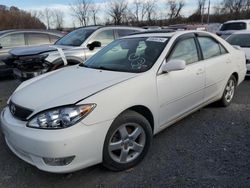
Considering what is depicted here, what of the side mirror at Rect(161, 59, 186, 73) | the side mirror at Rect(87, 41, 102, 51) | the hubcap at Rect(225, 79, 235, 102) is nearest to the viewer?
the side mirror at Rect(161, 59, 186, 73)

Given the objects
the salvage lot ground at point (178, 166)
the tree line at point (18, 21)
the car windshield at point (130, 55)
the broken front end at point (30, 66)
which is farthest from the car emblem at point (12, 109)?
the tree line at point (18, 21)

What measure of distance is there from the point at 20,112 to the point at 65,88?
55cm

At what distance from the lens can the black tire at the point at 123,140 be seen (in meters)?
3.03

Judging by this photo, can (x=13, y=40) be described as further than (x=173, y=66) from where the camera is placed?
Yes

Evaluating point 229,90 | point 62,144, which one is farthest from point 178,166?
point 229,90

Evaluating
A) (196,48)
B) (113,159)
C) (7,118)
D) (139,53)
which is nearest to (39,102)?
(7,118)

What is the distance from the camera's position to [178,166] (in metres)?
3.33

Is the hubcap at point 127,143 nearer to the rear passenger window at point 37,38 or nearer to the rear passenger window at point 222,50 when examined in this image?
the rear passenger window at point 222,50

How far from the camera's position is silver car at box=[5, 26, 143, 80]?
596 centimetres

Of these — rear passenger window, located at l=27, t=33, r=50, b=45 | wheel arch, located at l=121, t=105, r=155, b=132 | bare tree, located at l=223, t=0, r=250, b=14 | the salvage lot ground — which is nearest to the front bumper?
the salvage lot ground

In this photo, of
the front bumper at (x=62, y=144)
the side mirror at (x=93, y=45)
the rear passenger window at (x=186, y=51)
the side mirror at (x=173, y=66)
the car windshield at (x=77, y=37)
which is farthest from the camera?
the car windshield at (x=77, y=37)

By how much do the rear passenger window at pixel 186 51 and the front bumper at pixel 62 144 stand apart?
1608 mm

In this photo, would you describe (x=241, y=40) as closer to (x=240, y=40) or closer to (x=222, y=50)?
(x=240, y=40)

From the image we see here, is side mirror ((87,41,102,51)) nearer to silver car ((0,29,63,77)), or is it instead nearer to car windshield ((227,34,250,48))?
silver car ((0,29,63,77))
